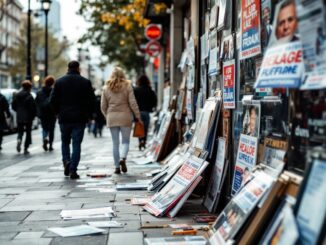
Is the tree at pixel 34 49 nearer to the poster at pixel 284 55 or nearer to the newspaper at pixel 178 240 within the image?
the newspaper at pixel 178 240

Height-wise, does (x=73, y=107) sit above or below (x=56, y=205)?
above

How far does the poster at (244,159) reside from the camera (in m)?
5.96

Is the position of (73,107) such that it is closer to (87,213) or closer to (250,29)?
(87,213)

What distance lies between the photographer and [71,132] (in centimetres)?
1074

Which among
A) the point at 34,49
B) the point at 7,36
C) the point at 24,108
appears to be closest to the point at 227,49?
the point at 24,108

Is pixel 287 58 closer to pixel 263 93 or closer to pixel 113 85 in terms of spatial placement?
pixel 263 93

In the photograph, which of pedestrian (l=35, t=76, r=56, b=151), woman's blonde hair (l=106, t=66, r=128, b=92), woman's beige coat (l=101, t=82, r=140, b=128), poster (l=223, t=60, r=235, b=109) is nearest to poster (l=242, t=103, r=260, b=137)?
poster (l=223, t=60, r=235, b=109)

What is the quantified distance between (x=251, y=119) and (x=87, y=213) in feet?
7.39

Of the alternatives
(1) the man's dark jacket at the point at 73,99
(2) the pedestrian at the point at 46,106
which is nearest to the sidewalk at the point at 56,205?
(1) the man's dark jacket at the point at 73,99

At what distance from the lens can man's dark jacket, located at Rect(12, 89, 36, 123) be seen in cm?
1675

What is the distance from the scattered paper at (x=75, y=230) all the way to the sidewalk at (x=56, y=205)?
84mm

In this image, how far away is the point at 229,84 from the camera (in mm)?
7211

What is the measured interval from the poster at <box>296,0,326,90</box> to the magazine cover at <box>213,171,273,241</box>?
3.08ft

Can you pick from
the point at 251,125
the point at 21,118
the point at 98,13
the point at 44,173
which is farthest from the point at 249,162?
the point at 98,13
